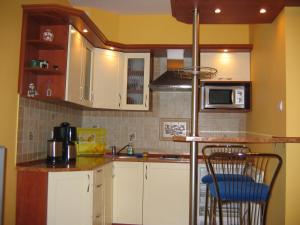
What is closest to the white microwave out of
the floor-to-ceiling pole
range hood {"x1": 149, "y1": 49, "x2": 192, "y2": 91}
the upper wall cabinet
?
the upper wall cabinet

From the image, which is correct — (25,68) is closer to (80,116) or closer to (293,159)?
(80,116)

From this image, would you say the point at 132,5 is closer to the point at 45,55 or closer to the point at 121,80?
the point at 121,80

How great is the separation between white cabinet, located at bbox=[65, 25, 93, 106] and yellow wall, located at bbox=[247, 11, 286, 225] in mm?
1862

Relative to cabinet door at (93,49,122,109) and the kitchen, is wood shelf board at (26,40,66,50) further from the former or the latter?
cabinet door at (93,49,122,109)

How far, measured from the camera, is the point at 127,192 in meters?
3.76

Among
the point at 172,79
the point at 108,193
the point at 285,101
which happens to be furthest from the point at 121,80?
the point at 285,101

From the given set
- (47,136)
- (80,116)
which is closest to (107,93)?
(80,116)

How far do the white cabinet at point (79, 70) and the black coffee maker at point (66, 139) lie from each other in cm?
32

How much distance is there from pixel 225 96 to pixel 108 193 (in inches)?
70.4

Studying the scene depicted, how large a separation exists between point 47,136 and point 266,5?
2.43 metres

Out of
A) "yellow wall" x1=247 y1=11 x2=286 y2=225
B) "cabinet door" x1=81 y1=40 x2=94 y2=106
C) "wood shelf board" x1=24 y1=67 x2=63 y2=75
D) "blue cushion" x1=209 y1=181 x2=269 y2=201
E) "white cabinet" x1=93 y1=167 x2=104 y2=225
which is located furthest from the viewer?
"cabinet door" x1=81 y1=40 x2=94 y2=106

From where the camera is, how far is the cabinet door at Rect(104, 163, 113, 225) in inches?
133

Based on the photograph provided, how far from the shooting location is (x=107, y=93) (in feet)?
13.2

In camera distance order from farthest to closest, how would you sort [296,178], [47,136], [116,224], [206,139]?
1. [116,224]
2. [47,136]
3. [296,178]
4. [206,139]
